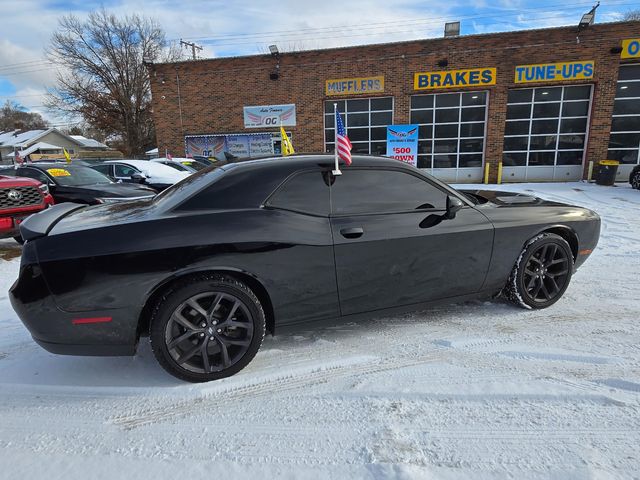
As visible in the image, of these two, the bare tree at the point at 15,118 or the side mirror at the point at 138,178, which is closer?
the side mirror at the point at 138,178

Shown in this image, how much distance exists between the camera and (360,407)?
7.55 feet

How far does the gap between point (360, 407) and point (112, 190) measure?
7035 millimetres

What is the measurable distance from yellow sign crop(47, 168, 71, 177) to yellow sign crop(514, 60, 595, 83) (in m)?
16.8

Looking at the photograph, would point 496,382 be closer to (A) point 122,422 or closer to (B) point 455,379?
(B) point 455,379

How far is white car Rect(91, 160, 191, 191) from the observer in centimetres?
1051

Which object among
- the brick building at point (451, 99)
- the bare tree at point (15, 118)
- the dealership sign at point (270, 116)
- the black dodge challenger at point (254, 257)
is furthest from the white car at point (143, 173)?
the bare tree at point (15, 118)

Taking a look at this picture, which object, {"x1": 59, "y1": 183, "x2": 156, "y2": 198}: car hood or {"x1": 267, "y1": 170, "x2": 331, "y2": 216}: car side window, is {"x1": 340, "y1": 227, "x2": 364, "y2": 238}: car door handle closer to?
{"x1": 267, "y1": 170, "x2": 331, "y2": 216}: car side window

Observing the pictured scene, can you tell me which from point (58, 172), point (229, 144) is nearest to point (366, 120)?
point (229, 144)

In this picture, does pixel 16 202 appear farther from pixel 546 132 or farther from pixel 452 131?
pixel 546 132

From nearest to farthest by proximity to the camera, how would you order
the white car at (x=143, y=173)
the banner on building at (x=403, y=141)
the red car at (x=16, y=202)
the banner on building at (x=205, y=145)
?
the red car at (x=16, y=202) → the white car at (x=143, y=173) → the banner on building at (x=403, y=141) → the banner on building at (x=205, y=145)

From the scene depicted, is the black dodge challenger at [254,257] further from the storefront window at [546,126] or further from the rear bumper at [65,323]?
the storefront window at [546,126]

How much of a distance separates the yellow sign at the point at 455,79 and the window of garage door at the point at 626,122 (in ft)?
17.0

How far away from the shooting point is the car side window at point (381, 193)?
2.92 m

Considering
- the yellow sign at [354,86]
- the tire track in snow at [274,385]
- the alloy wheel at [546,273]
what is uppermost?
the yellow sign at [354,86]
